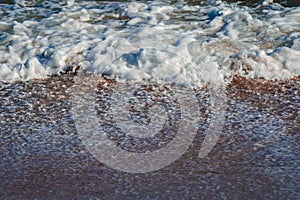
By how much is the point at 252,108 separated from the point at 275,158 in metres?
0.66

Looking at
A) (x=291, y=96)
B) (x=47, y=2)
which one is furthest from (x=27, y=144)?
(x=47, y=2)

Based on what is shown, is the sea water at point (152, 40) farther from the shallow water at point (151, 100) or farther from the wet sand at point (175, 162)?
the wet sand at point (175, 162)

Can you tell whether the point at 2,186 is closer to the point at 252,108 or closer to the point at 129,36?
the point at 252,108

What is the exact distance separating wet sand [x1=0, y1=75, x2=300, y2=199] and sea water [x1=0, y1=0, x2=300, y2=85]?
0.44 metres

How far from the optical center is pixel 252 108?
376 centimetres

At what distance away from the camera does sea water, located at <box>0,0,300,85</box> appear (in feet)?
14.4

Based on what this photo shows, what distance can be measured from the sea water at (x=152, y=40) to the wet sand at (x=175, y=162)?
17.2 inches

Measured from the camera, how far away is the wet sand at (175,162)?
9.31 ft

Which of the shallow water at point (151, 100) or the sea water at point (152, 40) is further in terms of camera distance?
the sea water at point (152, 40)

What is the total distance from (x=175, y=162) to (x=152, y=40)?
1.92m

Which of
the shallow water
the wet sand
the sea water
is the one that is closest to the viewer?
the wet sand

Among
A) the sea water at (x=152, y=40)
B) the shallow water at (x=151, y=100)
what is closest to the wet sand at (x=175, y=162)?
the shallow water at (x=151, y=100)

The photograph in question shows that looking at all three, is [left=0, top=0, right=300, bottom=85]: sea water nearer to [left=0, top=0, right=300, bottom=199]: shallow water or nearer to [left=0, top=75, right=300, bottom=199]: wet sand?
[left=0, top=0, right=300, bottom=199]: shallow water

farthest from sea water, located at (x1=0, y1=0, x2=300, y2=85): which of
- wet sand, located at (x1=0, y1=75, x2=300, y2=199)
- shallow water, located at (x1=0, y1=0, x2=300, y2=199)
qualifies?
wet sand, located at (x1=0, y1=75, x2=300, y2=199)
